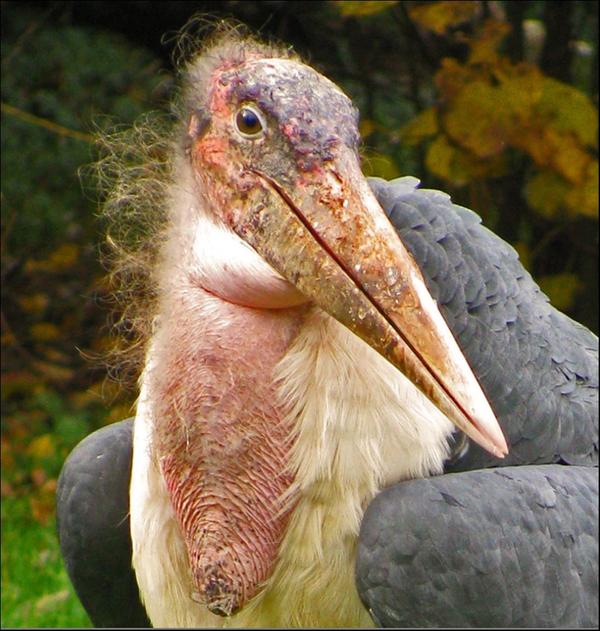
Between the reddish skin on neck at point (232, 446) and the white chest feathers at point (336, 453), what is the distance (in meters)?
0.04

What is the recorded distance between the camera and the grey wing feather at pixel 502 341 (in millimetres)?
3379

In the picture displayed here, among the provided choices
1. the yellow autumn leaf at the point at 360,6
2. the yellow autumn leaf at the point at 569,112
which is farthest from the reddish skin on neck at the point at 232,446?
the yellow autumn leaf at the point at 569,112

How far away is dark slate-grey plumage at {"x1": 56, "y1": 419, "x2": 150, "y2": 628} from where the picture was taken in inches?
148

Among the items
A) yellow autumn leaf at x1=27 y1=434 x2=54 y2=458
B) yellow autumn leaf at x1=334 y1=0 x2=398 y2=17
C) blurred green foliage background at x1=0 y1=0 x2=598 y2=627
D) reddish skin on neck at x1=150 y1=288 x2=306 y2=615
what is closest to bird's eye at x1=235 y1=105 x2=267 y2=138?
reddish skin on neck at x1=150 y1=288 x2=306 y2=615

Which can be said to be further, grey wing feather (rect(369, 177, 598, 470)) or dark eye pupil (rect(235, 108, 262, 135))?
grey wing feather (rect(369, 177, 598, 470))

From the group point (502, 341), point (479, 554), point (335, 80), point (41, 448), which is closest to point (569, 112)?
point (335, 80)

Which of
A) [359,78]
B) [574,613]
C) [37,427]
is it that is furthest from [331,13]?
[574,613]

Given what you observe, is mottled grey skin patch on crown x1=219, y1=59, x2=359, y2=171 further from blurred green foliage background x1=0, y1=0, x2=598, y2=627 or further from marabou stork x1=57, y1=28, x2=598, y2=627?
blurred green foliage background x1=0, y1=0, x2=598, y2=627

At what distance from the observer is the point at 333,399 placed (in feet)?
10.6

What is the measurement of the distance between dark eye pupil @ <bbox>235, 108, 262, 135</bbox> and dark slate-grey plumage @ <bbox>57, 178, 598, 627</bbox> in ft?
1.34

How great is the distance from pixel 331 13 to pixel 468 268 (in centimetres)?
378

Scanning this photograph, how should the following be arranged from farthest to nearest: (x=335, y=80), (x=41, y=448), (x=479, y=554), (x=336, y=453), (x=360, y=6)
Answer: (x=335, y=80)
(x=41, y=448)
(x=360, y=6)
(x=336, y=453)
(x=479, y=554)

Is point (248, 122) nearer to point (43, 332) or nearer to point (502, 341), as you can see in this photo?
point (502, 341)

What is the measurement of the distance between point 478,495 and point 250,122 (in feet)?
3.05
